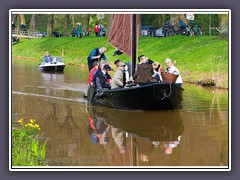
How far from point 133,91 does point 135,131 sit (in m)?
2.32

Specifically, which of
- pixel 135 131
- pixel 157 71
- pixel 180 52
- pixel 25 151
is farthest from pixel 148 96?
pixel 180 52

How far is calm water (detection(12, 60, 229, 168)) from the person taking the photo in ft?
38.9

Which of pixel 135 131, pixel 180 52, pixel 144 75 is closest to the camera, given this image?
pixel 135 131

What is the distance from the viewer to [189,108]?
18.1 metres

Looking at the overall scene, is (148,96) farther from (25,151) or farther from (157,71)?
(25,151)

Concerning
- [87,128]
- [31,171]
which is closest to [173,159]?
[31,171]

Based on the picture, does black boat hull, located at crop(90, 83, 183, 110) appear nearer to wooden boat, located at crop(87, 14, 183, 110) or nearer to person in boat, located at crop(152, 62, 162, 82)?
wooden boat, located at crop(87, 14, 183, 110)

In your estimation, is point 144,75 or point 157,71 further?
point 157,71

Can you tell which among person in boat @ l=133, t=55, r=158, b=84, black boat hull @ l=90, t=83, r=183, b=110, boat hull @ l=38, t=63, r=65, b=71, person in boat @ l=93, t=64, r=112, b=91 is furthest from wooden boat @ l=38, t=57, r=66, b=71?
person in boat @ l=133, t=55, r=158, b=84

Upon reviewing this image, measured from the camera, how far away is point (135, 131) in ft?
48.4

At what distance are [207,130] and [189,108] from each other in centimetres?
341

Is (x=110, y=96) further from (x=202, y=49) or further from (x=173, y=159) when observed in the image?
(x=202, y=49)

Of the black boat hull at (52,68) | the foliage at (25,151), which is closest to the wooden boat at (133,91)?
the foliage at (25,151)

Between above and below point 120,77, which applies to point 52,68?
above
